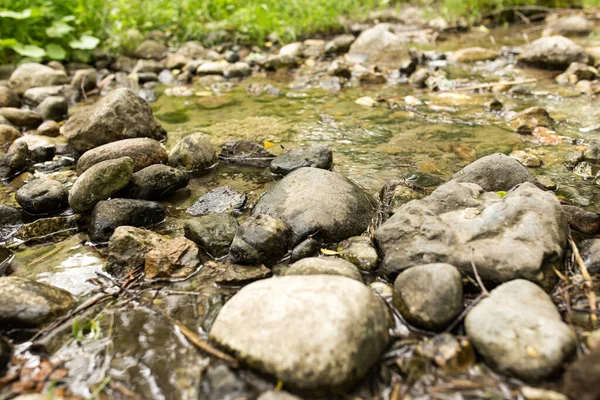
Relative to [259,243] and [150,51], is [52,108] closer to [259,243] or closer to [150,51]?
[150,51]

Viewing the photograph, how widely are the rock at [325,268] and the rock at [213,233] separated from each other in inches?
21.5

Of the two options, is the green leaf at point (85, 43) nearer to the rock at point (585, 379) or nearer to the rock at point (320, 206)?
the rock at point (320, 206)

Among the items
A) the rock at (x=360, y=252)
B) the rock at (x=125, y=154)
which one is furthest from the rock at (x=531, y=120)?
the rock at (x=125, y=154)

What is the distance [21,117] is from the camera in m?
5.51

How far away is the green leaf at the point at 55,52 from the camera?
25.4 feet

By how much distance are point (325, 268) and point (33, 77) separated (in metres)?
6.40

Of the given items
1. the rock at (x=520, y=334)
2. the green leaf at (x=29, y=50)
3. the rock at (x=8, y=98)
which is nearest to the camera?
the rock at (x=520, y=334)

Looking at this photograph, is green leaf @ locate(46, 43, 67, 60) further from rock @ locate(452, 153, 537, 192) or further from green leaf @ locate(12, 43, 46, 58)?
rock @ locate(452, 153, 537, 192)

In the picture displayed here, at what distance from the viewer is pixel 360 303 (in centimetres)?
Result: 206

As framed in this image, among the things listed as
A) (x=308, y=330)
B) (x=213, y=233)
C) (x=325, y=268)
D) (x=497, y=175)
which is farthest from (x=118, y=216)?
(x=497, y=175)

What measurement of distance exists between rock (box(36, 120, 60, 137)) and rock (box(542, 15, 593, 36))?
8725 mm

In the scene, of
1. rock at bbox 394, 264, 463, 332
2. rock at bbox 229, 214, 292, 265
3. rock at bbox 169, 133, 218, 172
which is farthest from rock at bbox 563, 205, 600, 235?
rock at bbox 169, 133, 218, 172

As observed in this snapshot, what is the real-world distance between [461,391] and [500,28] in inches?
399

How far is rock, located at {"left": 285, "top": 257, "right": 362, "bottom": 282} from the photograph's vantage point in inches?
95.8
